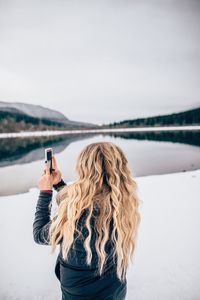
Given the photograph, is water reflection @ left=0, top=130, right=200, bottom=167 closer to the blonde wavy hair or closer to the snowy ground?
the snowy ground

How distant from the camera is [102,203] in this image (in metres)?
0.98

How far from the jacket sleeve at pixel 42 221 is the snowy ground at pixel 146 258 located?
36.8 inches

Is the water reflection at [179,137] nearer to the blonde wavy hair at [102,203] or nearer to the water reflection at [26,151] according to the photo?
the water reflection at [26,151]

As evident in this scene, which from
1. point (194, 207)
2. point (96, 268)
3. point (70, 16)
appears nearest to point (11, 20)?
point (70, 16)

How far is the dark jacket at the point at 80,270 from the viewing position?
3.19 feet

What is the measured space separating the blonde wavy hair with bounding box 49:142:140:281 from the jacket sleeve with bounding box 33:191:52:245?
0.10 feet

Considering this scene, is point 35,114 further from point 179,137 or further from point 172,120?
point 179,137

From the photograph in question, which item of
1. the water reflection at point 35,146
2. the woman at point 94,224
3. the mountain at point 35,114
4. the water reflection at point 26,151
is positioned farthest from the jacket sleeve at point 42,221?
the water reflection at point 35,146

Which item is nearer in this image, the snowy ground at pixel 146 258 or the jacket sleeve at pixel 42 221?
the jacket sleeve at pixel 42 221

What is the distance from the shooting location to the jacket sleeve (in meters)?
1.02

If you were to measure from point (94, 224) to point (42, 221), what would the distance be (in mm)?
217

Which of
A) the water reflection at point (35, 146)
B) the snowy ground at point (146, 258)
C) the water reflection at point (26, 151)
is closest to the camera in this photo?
the snowy ground at point (146, 258)

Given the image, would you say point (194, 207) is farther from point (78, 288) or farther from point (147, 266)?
point (78, 288)

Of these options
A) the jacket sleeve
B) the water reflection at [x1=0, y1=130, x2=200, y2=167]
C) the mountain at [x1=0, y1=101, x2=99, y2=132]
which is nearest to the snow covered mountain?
the mountain at [x1=0, y1=101, x2=99, y2=132]
